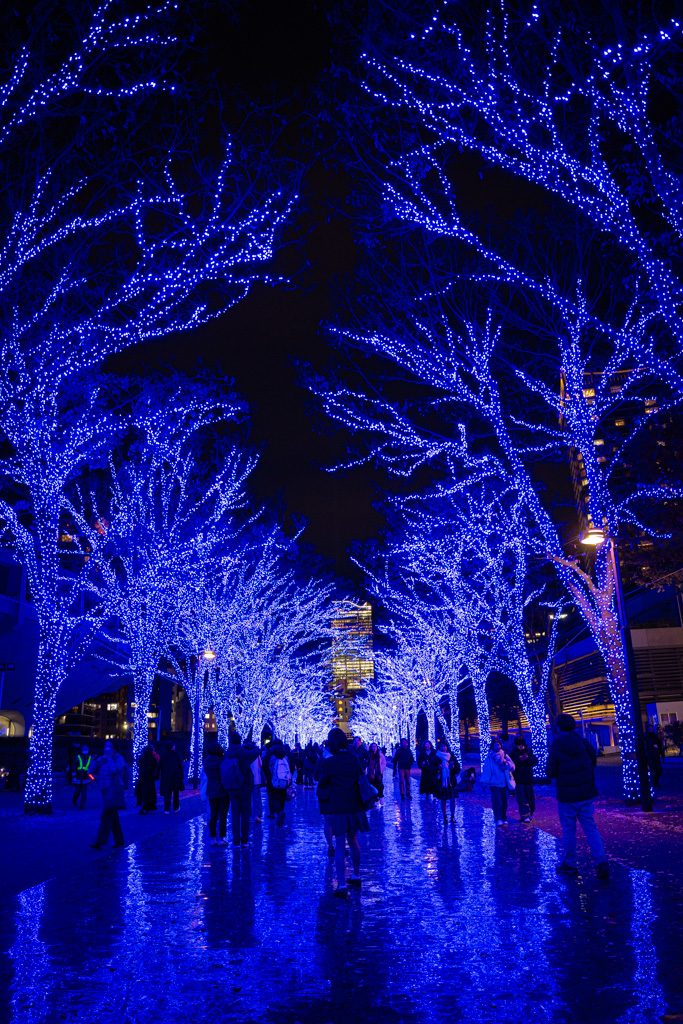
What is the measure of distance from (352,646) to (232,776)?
49.1 m

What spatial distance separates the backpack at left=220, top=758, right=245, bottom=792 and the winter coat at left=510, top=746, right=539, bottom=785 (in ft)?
20.8

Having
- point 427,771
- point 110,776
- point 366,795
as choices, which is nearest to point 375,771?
point 427,771

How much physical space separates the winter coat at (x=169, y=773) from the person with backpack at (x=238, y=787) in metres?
7.42

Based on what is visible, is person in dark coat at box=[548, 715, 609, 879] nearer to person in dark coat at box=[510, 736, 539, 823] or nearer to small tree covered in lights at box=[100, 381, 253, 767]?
person in dark coat at box=[510, 736, 539, 823]

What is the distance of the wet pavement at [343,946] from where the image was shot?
4742 mm

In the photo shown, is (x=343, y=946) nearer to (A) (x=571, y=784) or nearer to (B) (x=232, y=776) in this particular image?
(A) (x=571, y=784)

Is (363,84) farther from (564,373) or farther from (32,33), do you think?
(564,373)

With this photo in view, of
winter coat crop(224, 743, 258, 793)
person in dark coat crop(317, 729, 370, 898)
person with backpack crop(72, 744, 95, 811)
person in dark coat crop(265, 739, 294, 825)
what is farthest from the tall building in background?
person in dark coat crop(317, 729, 370, 898)

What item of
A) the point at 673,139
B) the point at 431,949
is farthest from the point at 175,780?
the point at 673,139

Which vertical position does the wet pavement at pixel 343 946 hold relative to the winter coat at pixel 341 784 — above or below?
below

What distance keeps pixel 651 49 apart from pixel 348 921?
952cm

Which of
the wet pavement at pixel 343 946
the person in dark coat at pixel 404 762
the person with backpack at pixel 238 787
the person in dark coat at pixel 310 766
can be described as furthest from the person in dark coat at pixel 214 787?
the person in dark coat at pixel 310 766

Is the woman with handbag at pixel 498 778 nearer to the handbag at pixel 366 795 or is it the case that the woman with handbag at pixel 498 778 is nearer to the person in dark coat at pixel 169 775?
the handbag at pixel 366 795

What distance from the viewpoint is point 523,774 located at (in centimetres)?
1712
